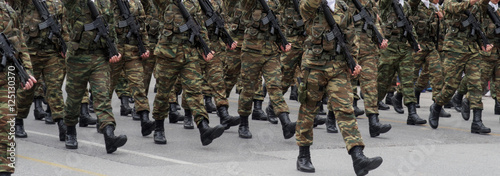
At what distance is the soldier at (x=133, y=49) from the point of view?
914cm

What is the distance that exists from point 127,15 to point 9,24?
11.0ft

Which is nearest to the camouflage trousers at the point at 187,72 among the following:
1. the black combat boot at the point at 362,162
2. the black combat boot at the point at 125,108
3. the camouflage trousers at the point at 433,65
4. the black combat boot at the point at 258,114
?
the black combat boot at the point at 362,162

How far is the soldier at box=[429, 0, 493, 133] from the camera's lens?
9.45 meters

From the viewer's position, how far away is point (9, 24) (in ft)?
19.3

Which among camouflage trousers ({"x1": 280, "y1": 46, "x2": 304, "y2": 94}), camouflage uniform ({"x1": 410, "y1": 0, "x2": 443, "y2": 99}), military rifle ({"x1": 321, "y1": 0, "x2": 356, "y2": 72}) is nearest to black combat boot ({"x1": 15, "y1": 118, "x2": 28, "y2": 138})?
camouflage trousers ({"x1": 280, "y1": 46, "x2": 304, "y2": 94})

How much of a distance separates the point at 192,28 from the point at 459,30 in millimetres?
3933

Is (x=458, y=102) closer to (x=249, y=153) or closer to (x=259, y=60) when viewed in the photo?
(x=259, y=60)

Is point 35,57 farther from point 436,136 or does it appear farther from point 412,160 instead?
point 436,136

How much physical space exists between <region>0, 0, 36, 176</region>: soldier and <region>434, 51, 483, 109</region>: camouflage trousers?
18.9ft

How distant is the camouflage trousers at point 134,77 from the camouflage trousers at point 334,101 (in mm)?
3122

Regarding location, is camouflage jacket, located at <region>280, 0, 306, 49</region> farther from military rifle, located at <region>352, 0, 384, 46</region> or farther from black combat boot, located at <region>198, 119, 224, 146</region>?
black combat boot, located at <region>198, 119, 224, 146</region>

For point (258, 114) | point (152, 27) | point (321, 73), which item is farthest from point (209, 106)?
point (321, 73)

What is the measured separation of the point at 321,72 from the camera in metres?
6.43

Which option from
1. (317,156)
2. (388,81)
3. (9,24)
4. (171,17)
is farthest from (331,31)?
(388,81)
